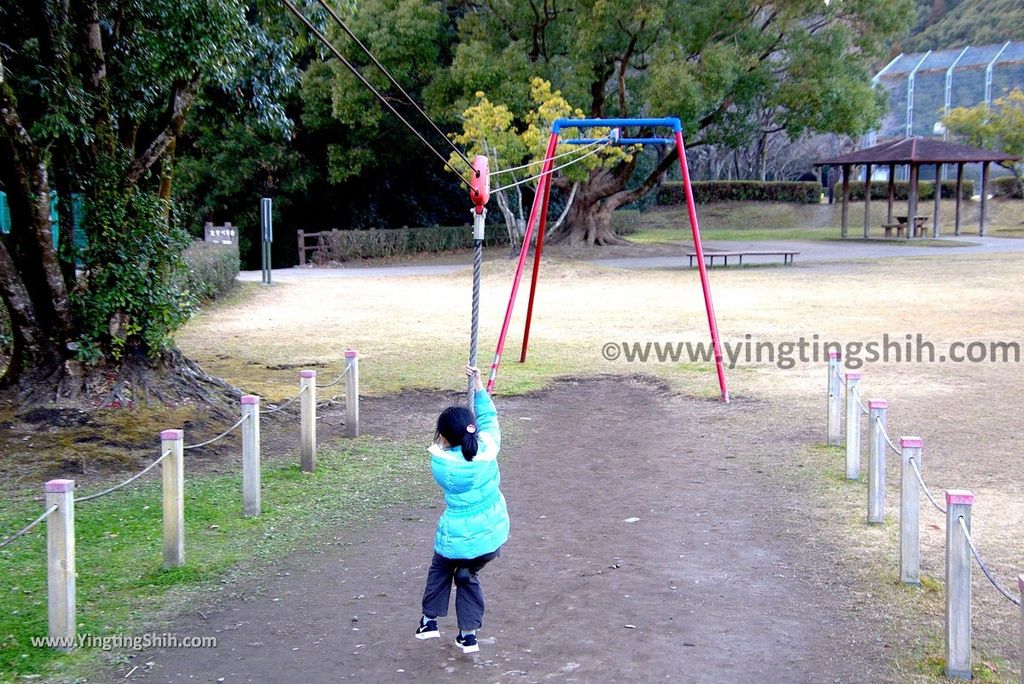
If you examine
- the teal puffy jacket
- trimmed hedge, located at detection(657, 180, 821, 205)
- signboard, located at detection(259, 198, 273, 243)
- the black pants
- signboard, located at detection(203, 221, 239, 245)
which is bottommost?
the black pants

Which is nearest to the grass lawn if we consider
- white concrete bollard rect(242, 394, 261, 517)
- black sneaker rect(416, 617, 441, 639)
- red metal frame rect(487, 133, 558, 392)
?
white concrete bollard rect(242, 394, 261, 517)

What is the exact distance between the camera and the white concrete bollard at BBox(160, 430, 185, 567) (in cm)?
563

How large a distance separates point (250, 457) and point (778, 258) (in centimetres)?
2495

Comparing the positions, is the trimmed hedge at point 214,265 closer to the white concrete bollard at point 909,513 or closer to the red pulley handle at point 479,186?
the red pulley handle at point 479,186

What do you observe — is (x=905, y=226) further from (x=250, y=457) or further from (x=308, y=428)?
(x=250, y=457)

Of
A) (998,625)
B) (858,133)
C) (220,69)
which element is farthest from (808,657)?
(858,133)

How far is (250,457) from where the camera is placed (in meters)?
6.77

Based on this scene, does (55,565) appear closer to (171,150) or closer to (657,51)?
(171,150)

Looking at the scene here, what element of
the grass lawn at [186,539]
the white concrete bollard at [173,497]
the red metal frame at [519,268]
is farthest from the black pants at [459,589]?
the red metal frame at [519,268]

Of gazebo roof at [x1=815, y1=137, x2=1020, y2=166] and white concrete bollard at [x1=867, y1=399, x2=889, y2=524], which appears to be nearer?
white concrete bollard at [x1=867, y1=399, x2=889, y2=524]

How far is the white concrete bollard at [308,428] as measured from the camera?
7.91 meters

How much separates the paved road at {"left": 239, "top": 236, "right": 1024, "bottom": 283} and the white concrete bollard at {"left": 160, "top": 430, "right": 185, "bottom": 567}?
18740 mm

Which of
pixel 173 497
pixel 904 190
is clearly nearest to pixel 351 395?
pixel 173 497

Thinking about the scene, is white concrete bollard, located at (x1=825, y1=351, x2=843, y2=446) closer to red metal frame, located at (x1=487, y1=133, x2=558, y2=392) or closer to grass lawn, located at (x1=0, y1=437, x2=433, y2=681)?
red metal frame, located at (x1=487, y1=133, x2=558, y2=392)
